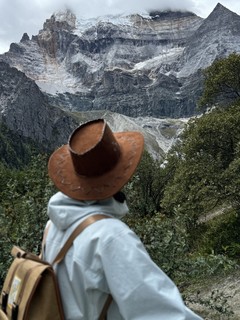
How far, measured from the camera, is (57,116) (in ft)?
518

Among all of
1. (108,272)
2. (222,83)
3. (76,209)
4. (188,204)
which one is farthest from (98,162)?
(222,83)

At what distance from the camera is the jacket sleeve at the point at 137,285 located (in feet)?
6.01

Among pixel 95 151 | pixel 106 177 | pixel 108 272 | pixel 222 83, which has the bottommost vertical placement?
pixel 108 272

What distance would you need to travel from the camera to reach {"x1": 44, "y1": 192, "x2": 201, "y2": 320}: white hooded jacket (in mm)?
1841

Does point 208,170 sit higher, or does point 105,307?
point 105,307

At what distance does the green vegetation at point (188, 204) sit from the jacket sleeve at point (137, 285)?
111 inches

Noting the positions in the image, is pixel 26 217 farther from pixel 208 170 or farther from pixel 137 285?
pixel 208 170

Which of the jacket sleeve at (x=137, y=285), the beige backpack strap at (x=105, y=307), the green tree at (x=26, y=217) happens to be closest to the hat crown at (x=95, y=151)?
the jacket sleeve at (x=137, y=285)

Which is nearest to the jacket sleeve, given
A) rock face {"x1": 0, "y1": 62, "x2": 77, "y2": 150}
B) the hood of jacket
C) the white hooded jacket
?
the white hooded jacket

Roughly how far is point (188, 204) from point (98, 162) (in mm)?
11973

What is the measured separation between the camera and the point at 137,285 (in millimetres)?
1854

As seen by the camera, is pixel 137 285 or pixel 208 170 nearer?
pixel 137 285

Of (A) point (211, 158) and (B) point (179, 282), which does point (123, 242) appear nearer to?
(B) point (179, 282)

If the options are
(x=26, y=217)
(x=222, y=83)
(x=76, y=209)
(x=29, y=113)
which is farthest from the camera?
(x=29, y=113)
